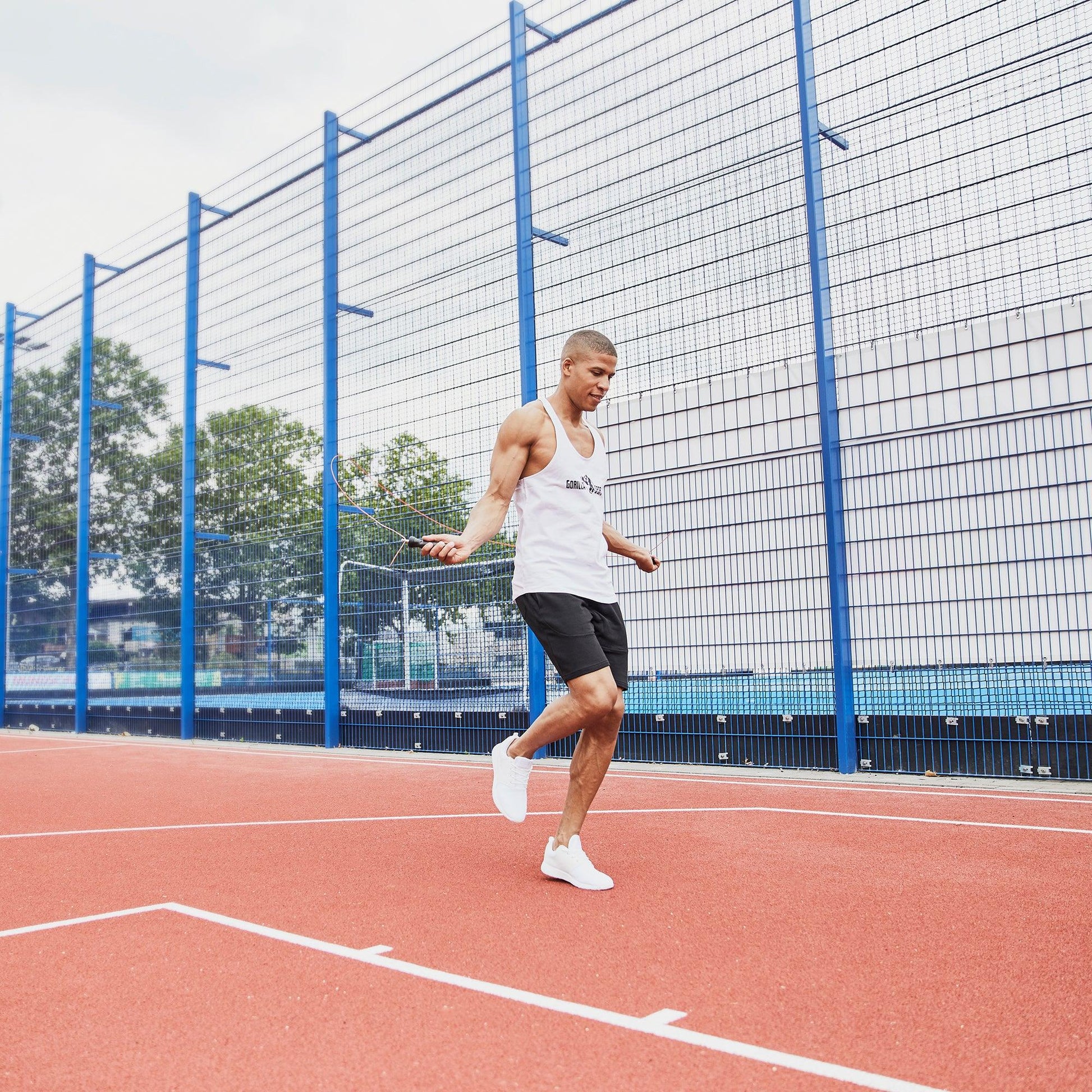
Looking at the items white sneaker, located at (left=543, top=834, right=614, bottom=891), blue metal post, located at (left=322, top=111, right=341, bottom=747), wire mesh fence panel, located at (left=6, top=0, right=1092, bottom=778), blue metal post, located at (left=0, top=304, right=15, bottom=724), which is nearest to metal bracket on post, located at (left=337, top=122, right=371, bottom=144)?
wire mesh fence panel, located at (left=6, top=0, right=1092, bottom=778)

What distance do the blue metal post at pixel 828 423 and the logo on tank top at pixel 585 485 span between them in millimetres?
3953

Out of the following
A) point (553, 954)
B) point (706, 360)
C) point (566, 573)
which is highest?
point (706, 360)

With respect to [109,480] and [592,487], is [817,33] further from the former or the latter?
[109,480]

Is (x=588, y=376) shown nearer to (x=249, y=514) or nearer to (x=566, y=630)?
(x=566, y=630)

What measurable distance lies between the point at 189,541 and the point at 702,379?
8.12 metres

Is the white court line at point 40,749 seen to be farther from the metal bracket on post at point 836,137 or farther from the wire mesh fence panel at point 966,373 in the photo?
the metal bracket on post at point 836,137

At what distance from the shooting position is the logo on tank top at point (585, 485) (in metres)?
3.82

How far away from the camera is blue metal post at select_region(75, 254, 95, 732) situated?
51.0 ft

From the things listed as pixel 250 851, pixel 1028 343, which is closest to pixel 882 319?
pixel 1028 343

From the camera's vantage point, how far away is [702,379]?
8344 millimetres

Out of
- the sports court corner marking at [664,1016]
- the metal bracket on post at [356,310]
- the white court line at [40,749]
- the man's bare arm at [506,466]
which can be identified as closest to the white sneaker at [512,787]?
the man's bare arm at [506,466]

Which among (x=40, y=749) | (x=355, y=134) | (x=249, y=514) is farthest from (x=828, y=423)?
(x=40, y=749)

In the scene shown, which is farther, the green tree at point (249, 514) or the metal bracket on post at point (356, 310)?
the green tree at point (249, 514)

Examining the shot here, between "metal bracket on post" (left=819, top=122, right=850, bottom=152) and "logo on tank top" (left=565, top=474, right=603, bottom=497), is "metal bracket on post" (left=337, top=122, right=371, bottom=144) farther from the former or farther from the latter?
"logo on tank top" (left=565, top=474, right=603, bottom=497)
